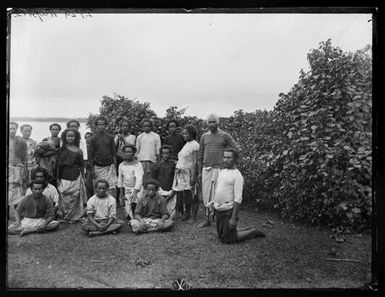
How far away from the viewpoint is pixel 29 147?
4.50 metres

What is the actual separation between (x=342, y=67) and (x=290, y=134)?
35.1 inches

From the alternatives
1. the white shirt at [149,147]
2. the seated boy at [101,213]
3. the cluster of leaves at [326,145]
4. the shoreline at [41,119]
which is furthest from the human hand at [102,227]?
the cluster of leaves at [326,145]

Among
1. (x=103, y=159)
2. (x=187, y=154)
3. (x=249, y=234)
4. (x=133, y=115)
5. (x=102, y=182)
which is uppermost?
(x=133, y=115)

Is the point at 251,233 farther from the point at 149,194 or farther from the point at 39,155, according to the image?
the point at 39,155

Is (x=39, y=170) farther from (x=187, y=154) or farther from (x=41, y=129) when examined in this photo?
(x=187, y=154)

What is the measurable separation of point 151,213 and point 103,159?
0.79m

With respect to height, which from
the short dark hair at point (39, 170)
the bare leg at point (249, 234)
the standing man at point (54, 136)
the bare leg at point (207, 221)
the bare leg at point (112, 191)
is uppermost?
the standing man at point (54, 136)

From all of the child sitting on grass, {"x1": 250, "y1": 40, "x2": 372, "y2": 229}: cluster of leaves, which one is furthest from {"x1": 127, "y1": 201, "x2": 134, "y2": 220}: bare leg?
{"x1": 250, "y1": 40, "x2": 372, "y2": 229}: cluster of leaves

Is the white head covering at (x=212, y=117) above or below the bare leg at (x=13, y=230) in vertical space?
above

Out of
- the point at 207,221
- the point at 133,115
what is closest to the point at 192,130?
the point at 133,115

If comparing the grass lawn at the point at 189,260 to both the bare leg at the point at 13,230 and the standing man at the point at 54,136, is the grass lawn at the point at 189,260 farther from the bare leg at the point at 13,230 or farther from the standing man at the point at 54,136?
the standing man at the point at 54,136

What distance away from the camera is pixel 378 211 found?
4.36 m

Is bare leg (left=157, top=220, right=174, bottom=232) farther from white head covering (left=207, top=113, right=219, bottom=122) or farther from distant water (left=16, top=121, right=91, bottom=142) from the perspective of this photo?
distant water (left=16, top=121, right=91, bottom=142)

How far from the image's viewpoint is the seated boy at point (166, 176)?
465 cm
